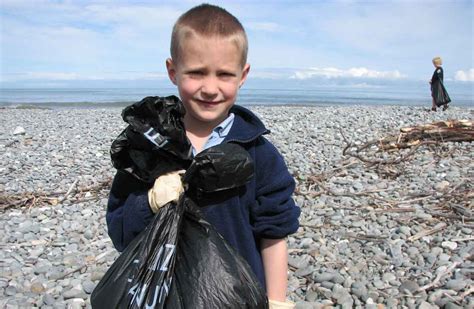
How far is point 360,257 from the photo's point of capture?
4.30 meters

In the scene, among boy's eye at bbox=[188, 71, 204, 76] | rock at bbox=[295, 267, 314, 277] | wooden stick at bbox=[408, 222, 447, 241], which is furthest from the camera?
wooden stick at bbox=[408, 222, 447, 241]

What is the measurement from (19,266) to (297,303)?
2.61 m

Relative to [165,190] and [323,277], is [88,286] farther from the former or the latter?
[165,190]

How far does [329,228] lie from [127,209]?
3489 mm

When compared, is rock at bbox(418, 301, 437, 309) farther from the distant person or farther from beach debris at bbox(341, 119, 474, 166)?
A: the distant person

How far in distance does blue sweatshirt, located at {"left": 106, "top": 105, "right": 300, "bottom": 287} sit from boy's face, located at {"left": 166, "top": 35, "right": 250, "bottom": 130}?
0.43 feet

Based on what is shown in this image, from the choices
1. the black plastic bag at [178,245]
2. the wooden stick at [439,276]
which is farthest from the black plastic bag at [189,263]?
the wooden stick at [439,276]

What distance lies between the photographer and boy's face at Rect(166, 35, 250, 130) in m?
1.82

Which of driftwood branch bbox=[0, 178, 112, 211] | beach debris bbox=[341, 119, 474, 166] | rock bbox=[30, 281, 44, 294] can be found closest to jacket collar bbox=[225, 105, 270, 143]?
rock bbox=[30, 281, 44, 294]

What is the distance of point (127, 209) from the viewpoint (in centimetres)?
188

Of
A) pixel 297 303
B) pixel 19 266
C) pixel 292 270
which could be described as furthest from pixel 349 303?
pixel 19 266

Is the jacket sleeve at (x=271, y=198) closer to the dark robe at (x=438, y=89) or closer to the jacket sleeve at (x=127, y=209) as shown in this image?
the jacket sleeve at (x=127, y=209)

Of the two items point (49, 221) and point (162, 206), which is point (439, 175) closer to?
point (49, 221)

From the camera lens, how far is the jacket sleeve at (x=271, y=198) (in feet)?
6.46
